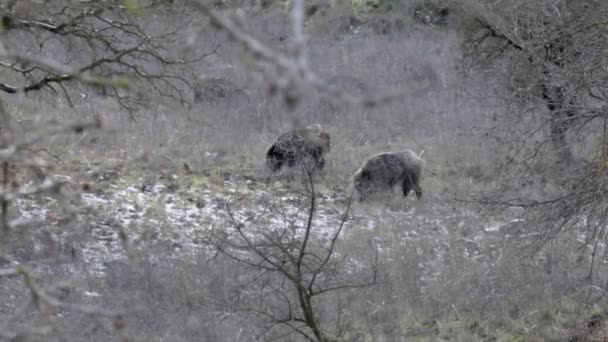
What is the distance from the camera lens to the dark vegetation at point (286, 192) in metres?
4.75

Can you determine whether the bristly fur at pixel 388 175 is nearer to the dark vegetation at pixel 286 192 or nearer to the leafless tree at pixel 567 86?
the dark vegetation at pixel 286 192

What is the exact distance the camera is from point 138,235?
12.7 metres

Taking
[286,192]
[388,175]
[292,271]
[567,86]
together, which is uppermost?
[567,86]

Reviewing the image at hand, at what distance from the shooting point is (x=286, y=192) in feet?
30.7

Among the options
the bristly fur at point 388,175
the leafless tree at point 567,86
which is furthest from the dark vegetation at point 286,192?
the bristly fur at point 388,175

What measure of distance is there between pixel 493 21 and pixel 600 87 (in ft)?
24.7

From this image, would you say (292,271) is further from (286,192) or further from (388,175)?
(388,175)

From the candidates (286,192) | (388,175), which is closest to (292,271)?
(286,192)

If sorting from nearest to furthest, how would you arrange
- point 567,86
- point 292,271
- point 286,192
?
point 292,271
point 567,86
point 286,192

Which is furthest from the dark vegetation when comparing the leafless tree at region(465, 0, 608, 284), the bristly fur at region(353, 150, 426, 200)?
the bristly fur at region(353, 150, 426, 200)

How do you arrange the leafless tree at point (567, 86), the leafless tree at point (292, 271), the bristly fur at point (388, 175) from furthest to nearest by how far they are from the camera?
the bristly fur at point (388, 175)
the leafless tree at point (567, 86)
the leafless tree at point (292, 271)

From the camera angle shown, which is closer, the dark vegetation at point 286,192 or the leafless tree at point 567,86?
the dark vegetation at point 286,192

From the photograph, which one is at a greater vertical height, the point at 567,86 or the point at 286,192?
the point at 567,86

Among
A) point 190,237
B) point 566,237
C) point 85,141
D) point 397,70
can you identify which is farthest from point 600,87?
point 397,70
